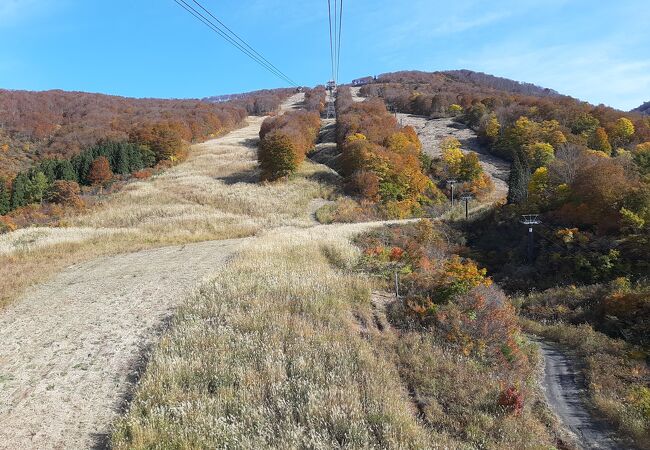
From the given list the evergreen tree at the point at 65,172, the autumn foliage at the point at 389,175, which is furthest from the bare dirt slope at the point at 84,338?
the evergreen tree at the point at 65,172

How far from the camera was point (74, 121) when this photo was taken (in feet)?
391

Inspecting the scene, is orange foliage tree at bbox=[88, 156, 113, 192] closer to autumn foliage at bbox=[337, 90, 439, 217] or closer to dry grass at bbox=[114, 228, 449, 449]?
autumn foliage at bbox=[337, 90, 439, 217]

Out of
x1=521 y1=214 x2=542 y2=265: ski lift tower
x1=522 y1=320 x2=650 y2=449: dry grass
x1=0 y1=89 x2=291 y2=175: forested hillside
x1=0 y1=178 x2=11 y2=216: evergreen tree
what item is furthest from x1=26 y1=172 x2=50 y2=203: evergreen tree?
x1=522 y1=320 x2=650 y2=449: dry grass

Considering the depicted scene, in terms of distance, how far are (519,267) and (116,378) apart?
21986 mm

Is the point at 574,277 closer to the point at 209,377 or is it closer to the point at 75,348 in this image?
the point at 209,377

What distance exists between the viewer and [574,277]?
70.5ft

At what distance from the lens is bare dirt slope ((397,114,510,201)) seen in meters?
58.0

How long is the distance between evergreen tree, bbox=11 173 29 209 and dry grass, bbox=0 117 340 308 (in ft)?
64.3

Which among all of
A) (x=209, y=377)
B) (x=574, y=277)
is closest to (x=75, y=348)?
(x=209, y=377)

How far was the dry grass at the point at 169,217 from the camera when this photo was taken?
76.5 ft

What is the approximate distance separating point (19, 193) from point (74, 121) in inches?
2692

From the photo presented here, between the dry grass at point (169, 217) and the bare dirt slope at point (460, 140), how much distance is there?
2266 centimetres

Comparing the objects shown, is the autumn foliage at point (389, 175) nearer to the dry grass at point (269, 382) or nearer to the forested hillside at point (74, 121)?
the dry grass at point (269, 382)

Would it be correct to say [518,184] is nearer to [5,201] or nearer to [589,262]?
[589,262]
